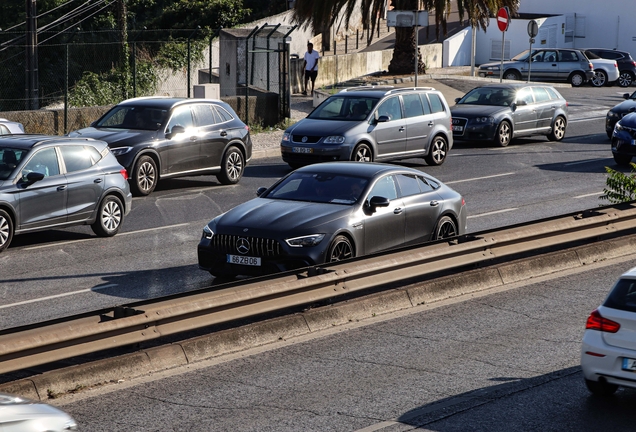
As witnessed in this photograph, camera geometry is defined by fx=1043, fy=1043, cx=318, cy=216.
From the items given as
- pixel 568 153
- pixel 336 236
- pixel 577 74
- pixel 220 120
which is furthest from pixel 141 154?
pixel 577 74

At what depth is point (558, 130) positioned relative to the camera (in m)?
30.0

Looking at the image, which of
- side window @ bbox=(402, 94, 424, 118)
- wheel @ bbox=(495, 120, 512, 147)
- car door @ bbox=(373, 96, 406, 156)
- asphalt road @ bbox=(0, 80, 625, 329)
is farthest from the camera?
wheel @ bbox=(495, 120, 512, 147)

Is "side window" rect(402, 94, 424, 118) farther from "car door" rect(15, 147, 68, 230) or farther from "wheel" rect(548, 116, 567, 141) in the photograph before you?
"car door" rect(15, 147, 68, 230)

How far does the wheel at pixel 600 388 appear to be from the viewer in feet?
26.3

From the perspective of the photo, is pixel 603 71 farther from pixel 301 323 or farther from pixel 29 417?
pixel 29 417

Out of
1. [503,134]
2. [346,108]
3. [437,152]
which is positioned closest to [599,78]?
[503,134]

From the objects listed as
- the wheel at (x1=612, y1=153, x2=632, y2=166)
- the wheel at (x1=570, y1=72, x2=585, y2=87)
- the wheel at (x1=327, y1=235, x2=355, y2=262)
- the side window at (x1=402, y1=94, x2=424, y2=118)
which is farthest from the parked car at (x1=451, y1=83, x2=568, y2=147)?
the wheel at (x1=570, y1=72, x2=585, y2=87)

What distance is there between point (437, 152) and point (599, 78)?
26.2 meters

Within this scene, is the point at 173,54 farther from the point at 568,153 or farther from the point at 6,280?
the point at 6,280

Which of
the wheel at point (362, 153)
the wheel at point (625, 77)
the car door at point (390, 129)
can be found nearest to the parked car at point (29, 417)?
the wheel at point (362, 153)

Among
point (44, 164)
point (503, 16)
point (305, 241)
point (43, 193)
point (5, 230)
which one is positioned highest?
point (503, 16)

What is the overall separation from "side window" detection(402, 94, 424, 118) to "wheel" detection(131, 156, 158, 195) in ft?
21.2

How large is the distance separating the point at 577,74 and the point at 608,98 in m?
4.27

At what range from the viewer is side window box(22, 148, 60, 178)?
1493 centimetres
